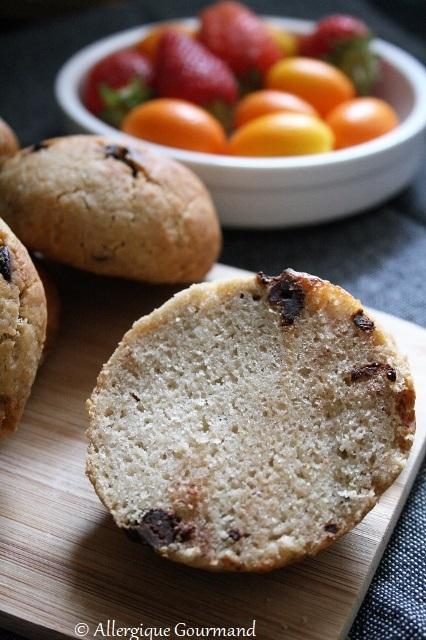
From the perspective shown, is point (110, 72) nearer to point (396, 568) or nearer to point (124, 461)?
point (124, 461)

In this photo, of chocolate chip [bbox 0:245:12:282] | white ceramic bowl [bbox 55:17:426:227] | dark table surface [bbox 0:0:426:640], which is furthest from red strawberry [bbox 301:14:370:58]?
chocolate chip [bbox 0:245:12:282]

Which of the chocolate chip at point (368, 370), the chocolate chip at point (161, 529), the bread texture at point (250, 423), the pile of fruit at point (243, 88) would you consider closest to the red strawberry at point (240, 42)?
the pile of fruit at point (243, 88)

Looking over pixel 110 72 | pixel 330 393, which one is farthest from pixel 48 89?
pixel 330 393

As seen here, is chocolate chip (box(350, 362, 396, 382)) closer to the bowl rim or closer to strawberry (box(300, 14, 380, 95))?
the bowl rim

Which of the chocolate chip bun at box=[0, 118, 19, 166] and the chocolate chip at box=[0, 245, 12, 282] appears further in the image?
the chocolate chip bun at box=[0, 118, 19, 166]

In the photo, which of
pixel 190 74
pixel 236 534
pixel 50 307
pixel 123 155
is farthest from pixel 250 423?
pixel 190 74

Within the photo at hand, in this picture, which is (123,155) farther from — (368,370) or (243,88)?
(243,88)

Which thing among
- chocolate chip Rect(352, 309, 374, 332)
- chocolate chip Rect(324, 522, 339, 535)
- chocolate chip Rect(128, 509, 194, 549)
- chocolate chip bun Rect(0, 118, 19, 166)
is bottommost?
chocolate chip Rect(128, 509, 194, 549)
